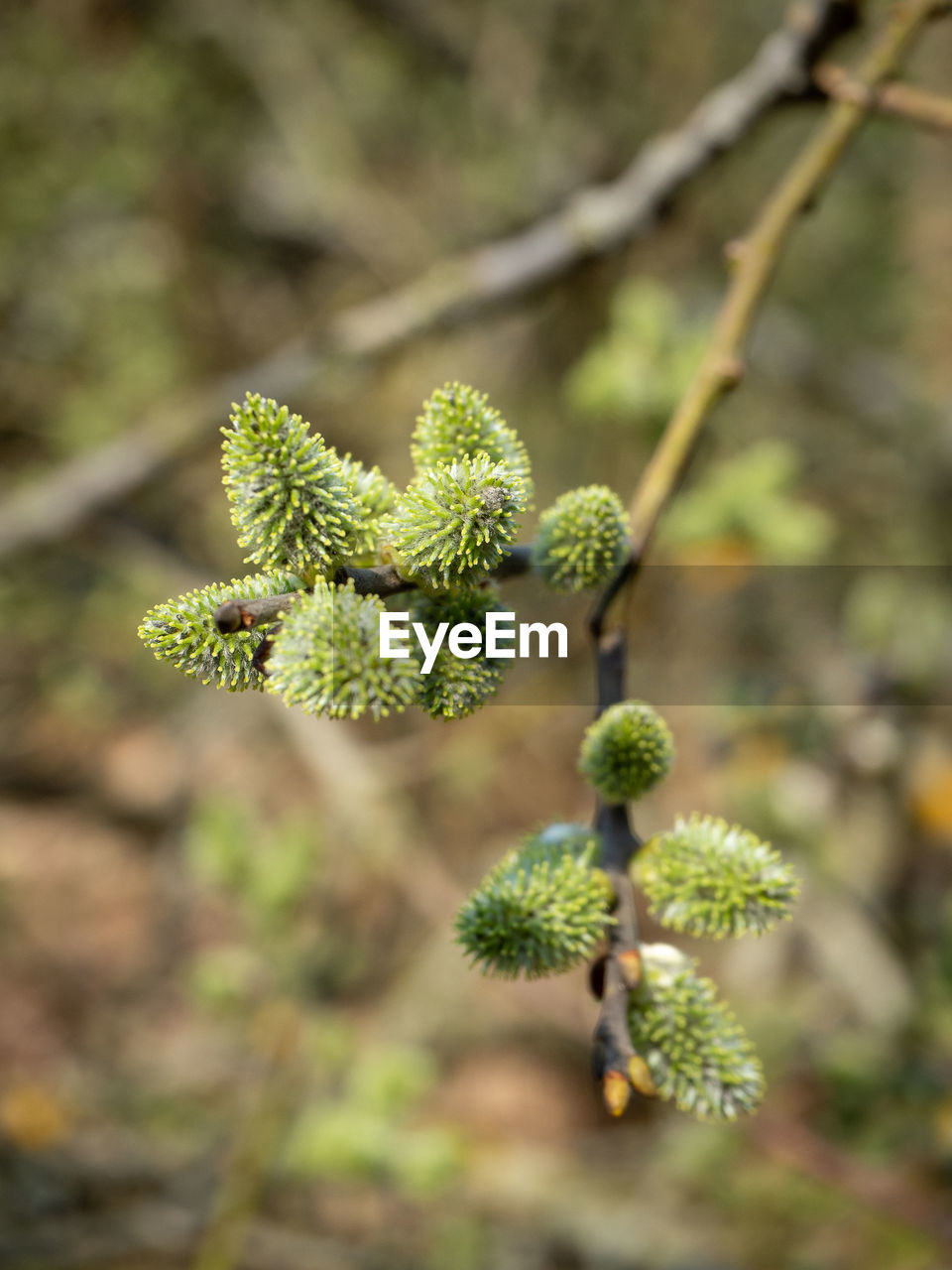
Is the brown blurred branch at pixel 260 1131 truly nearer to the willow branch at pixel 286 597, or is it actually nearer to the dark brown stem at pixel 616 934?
the dark brown stem at pixel 616 934

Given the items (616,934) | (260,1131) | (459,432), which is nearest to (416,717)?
(260,1131)

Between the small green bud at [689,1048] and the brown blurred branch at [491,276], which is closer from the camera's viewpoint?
the small green bud at [689,1048]

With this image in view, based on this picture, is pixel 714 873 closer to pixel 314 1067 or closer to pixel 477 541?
pixel 477 541

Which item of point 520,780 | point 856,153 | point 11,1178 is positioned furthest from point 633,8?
point 11,1178

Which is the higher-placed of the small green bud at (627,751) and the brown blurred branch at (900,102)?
the brown blurred branch at (900,102)

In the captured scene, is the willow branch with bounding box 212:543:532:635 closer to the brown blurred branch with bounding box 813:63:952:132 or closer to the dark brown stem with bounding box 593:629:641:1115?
the dark brown stem with bounding box 593:629:641:1115

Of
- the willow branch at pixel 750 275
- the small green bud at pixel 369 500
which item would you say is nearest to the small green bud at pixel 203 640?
the small green bud at pixel 369 500

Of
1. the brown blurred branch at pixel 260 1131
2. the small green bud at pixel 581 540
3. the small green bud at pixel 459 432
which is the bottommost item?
the brown blurred branch at pixel 260 1131

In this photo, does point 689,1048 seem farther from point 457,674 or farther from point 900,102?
point 900,102
